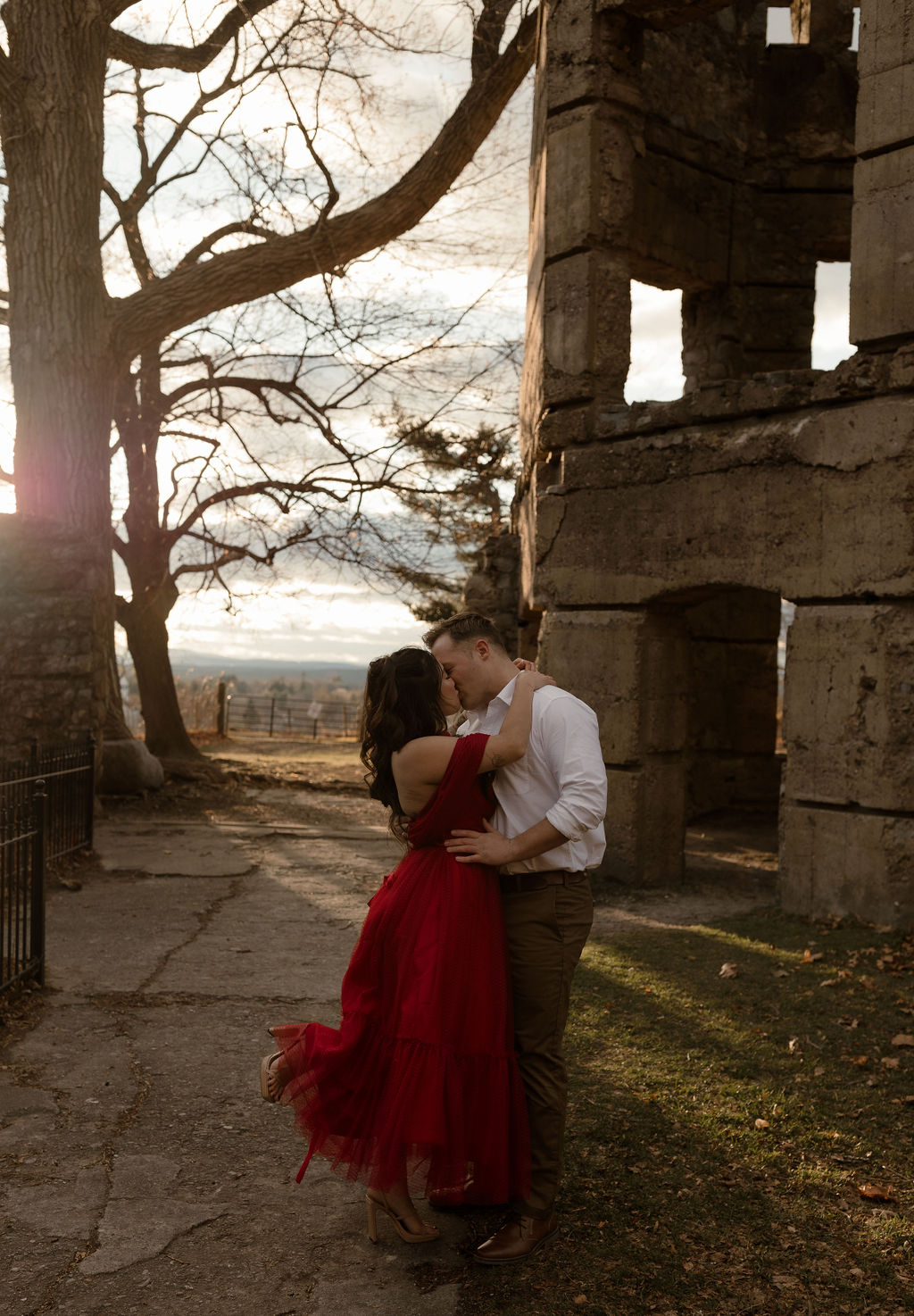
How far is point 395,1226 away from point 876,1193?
1649 millimetres

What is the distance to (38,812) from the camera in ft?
19.5

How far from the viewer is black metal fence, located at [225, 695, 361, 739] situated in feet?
92.1

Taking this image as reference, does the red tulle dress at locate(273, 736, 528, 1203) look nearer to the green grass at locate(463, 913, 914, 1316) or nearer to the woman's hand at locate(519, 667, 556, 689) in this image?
the woman's hand at locate(519, 667, 556, 689)

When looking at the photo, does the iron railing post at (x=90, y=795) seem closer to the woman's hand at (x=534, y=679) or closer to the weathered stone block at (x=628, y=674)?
the weathered stone block at (x=628, y=674)

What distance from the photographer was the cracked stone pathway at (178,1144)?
3.04 meters

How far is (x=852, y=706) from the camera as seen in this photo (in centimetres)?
732

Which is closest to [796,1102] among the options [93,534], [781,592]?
[781,592]

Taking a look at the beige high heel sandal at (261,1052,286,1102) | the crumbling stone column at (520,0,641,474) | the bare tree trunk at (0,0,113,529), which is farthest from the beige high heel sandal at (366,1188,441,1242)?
the bare tree trunk at (0,0,113,529)

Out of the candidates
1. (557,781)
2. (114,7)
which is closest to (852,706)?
(557,781)

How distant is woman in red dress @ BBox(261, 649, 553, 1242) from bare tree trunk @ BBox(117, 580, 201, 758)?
49.0ft

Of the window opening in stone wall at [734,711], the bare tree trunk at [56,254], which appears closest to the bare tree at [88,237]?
the bare tree trunk at [56,254]

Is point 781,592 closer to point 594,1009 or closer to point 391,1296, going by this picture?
point 594,1009

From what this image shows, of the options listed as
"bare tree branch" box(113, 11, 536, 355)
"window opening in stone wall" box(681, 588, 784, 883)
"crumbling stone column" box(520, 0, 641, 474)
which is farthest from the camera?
"window opening in stone wall" box(681, 588, 784, 883)

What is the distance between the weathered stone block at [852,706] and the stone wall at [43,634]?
22.7ft
